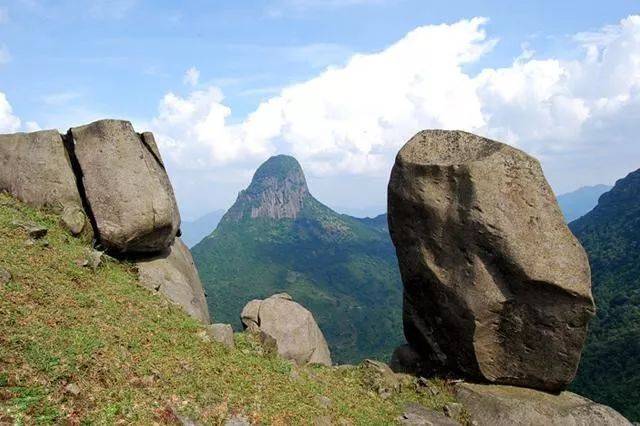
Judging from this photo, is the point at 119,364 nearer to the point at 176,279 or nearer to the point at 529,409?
the point at 176,279

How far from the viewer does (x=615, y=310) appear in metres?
58.8

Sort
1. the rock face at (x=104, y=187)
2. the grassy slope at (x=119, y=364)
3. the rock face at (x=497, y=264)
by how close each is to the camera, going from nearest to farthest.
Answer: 1. the grassy slope at (x=119, y=364)
2. the rock face at (x=497, y=264)
3. the rock face at (x=104, y=187)

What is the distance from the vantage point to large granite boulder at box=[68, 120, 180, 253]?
19.9 meters

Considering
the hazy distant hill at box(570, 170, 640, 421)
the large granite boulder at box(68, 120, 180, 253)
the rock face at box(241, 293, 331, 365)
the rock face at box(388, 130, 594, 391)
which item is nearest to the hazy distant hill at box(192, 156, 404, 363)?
the hazy distant hill at box(570, 170, 640, 421)

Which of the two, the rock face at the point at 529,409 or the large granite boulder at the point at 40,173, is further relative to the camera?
the large granite boulder at the point at 40,173

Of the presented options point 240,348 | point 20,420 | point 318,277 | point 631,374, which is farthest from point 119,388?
point 318,277

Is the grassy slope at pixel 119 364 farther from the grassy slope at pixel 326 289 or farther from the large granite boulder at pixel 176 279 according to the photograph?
the grassy slope at pixel 326 289

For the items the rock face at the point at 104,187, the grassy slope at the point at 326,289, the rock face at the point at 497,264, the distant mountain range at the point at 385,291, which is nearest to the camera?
the rock face at the point at 497,264

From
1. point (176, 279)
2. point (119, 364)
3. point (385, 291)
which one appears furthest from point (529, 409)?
→ point (385, 291)

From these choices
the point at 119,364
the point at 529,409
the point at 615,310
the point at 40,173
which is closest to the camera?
the point at 119,364

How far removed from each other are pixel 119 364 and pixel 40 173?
38.9ft

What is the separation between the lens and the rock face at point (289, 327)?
23406mm

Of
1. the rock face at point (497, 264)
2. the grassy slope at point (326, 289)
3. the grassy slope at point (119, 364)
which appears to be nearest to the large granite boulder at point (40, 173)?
the grassy slope at point (119, 364)

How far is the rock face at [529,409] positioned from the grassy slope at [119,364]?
4.26 feet
